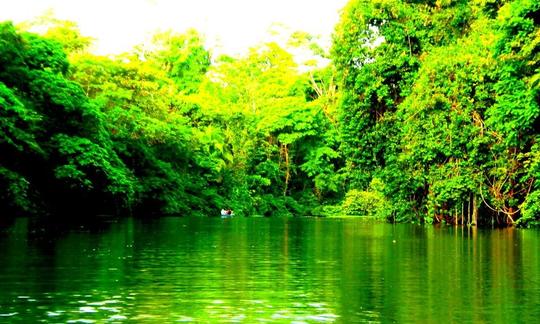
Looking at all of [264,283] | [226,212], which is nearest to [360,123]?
[226,212]

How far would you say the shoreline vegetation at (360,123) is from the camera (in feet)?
114

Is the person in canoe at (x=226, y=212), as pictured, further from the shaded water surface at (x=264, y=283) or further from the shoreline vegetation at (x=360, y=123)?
the shaded water surface at (x=264, y=283)

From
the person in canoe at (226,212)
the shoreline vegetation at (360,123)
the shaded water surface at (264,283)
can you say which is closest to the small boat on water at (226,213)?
the person in canoe at (226,212)

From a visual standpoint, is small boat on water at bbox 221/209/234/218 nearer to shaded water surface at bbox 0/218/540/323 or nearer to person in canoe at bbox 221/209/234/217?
person in canoe at bbox 221/209/234/217

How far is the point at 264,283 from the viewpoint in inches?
525

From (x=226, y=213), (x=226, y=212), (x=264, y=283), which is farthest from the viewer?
(x=226, y=213)

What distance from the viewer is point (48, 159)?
137 feet

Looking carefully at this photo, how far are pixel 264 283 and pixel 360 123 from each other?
114 feet

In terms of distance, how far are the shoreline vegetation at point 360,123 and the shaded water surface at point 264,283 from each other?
13534mm

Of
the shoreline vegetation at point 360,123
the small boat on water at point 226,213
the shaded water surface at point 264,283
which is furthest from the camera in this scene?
the small boat on water at point 226,213

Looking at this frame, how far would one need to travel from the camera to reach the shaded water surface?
997 cm

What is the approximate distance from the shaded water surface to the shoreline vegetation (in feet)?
44.4

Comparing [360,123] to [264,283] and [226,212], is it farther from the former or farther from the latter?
[264,283]

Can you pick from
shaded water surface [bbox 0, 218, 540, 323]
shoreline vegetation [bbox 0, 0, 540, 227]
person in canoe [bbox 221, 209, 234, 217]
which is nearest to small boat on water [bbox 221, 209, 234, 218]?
person in canoe [bbox 221, 209, 234, 217]
